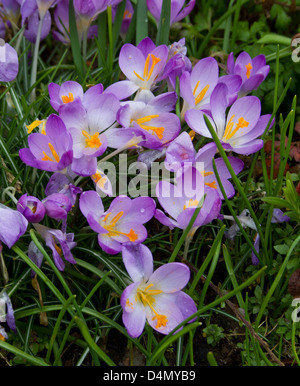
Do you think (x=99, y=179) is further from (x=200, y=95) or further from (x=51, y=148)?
(x=200, y=95)

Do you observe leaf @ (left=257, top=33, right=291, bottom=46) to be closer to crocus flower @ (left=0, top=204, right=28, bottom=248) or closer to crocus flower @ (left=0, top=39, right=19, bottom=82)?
crocus flower @ (left=0, top=39, right=19, bottom=82)

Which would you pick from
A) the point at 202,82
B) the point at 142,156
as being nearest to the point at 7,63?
the point at 142,156

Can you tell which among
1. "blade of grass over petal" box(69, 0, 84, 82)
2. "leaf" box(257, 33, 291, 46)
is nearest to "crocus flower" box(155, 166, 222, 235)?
"blade of grass over petal" box(69, 0, 84, 82)

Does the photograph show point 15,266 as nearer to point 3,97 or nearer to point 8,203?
point 8,203

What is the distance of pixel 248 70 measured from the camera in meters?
1.44

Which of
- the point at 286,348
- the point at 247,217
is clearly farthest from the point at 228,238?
the point at 286,348

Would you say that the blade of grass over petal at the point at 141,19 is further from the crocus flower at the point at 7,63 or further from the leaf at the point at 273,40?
the crocus flower at the point at 7,63

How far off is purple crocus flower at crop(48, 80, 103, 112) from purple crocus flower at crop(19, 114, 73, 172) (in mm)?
118

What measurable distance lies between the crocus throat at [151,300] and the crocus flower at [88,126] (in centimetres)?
Answer: 28

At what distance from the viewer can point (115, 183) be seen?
4.40ft
